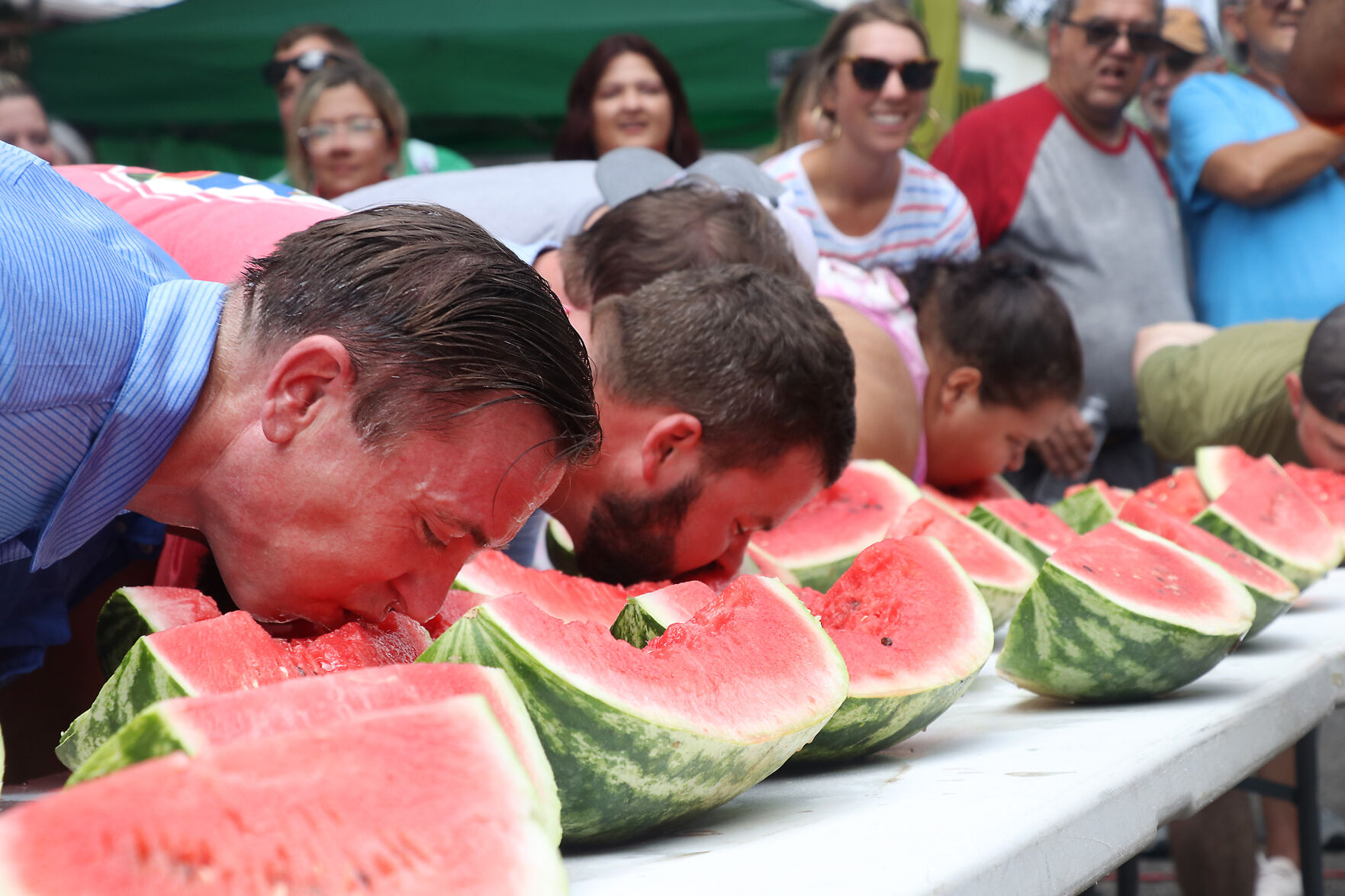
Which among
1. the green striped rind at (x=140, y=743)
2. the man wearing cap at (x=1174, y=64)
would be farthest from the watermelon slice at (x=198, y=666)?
the man wearing cap at (x=1174, y=64)

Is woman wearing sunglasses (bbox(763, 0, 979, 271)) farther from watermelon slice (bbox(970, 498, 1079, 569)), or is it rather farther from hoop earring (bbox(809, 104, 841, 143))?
watermelon slice (bbox(970, 498, 1079, 569))

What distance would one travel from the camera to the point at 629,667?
1177mm

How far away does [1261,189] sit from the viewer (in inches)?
153

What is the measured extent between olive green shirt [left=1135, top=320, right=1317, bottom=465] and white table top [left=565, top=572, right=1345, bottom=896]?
74.6 inches

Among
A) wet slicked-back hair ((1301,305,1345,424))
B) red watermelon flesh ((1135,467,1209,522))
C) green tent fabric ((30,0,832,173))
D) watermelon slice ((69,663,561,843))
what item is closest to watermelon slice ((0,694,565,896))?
watermelon slice ((69,663,561,843))

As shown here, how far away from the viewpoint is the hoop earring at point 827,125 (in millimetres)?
3957

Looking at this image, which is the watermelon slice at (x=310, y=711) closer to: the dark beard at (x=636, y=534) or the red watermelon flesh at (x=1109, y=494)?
the dark beard at (x=636, y=534)

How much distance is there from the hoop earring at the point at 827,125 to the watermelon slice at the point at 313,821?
335 centimetres

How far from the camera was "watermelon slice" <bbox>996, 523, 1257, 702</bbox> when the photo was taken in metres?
1.67

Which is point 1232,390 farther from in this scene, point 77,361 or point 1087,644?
point 77,361

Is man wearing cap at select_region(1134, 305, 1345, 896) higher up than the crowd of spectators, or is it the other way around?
the crowd of spectators

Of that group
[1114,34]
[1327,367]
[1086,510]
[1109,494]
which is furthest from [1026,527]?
[1114,34]

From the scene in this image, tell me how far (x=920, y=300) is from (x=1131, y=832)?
2588 mm

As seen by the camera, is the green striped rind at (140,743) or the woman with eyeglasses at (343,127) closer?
the green striped rind at (140,743)
